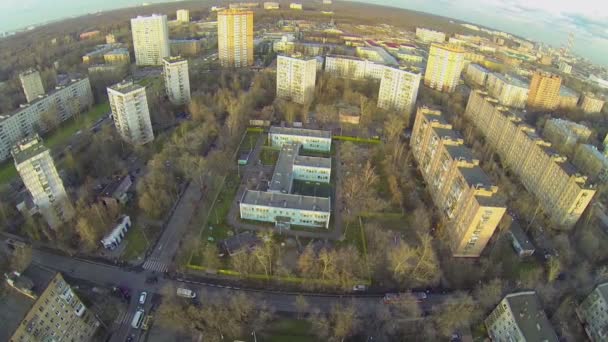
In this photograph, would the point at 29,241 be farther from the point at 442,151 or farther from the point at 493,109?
the point at 493,109

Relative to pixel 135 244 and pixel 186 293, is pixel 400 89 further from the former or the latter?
pixel 186 293

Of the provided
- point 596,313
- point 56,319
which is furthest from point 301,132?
point 596,313

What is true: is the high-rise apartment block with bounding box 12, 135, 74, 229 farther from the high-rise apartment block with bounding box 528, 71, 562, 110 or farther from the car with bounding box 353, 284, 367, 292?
the high-rise apartment block with bounding box 528, 71, 562, 110

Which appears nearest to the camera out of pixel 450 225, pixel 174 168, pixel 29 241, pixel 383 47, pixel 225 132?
pixel 29 241

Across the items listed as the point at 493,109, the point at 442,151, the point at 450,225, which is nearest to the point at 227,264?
the point at 450,225

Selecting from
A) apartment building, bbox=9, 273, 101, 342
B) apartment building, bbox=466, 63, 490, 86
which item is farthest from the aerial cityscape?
apartment building, bbox=466, 63, 490, 86

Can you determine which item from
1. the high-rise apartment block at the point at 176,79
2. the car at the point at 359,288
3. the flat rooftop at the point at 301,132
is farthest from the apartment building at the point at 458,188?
the high-rise apartment block at the point at 176,79
